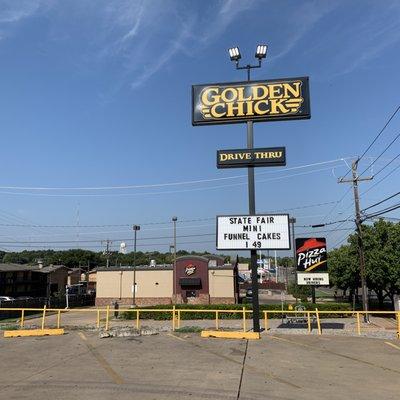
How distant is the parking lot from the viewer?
34.0ft

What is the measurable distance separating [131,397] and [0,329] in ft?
54.8

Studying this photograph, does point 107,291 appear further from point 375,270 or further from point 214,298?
point 375,270

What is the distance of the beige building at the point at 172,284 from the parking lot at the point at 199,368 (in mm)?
40465

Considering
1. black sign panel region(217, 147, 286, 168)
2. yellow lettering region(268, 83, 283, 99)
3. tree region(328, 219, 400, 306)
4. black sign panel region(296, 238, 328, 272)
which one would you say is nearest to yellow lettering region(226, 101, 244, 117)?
yellow lettering region(268, 83, 283, 99)

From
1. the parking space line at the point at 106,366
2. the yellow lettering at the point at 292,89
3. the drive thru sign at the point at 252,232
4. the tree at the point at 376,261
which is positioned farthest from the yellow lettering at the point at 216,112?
the tree at the point at 376,261

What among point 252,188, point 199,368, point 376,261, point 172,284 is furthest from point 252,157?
point 172,284

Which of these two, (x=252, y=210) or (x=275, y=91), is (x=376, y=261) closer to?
(x=252, y=210)

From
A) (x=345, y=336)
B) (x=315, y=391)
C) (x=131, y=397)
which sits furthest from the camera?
(x=345, y=336)

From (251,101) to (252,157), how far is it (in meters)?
2.87

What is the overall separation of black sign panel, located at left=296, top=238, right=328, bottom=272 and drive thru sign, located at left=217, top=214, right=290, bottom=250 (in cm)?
1723

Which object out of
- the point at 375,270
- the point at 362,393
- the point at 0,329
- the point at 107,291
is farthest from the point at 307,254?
the point at 107,291

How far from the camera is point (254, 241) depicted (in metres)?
21.0

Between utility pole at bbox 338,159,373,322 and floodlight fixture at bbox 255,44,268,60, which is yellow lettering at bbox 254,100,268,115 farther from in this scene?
utility pole at bbox 338,159,373,322

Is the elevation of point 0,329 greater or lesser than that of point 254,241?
lesser
